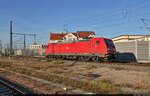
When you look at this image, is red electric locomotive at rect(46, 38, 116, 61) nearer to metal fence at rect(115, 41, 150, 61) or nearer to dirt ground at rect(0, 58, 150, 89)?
metal fence at rect(115, 41, 150, 61)

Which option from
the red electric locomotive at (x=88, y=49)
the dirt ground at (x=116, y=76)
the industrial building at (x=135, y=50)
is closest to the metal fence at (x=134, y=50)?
the industrial building at (x=135, y=50)

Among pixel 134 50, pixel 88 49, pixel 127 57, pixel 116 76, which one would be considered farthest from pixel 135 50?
pixel 116 76

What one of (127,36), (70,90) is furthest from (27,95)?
(127,36)

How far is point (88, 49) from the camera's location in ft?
71.9

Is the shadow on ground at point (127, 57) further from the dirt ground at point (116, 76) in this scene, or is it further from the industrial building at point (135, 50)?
the dirt ground at point (116, 76)

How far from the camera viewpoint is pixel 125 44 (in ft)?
79.9

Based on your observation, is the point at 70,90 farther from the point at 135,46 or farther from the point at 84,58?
the point at 135,46

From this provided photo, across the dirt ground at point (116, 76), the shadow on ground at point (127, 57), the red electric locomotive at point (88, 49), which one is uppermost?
the red electric locomotive at point (88, 49)

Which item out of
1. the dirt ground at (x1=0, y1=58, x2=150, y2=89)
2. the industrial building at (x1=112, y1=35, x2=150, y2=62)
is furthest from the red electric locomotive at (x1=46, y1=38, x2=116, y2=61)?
the dirt ground at (x1=0, y1=58, x2=150, y2=89)

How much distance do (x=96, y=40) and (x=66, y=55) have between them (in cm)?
815

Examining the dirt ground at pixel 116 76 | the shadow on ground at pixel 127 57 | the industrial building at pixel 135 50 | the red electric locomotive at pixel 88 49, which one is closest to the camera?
the dirt ground at pixel 116 76

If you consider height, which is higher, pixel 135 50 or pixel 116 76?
pixel 135 50

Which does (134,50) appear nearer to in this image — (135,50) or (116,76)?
(135,50)

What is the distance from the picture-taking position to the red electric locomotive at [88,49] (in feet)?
64.3
